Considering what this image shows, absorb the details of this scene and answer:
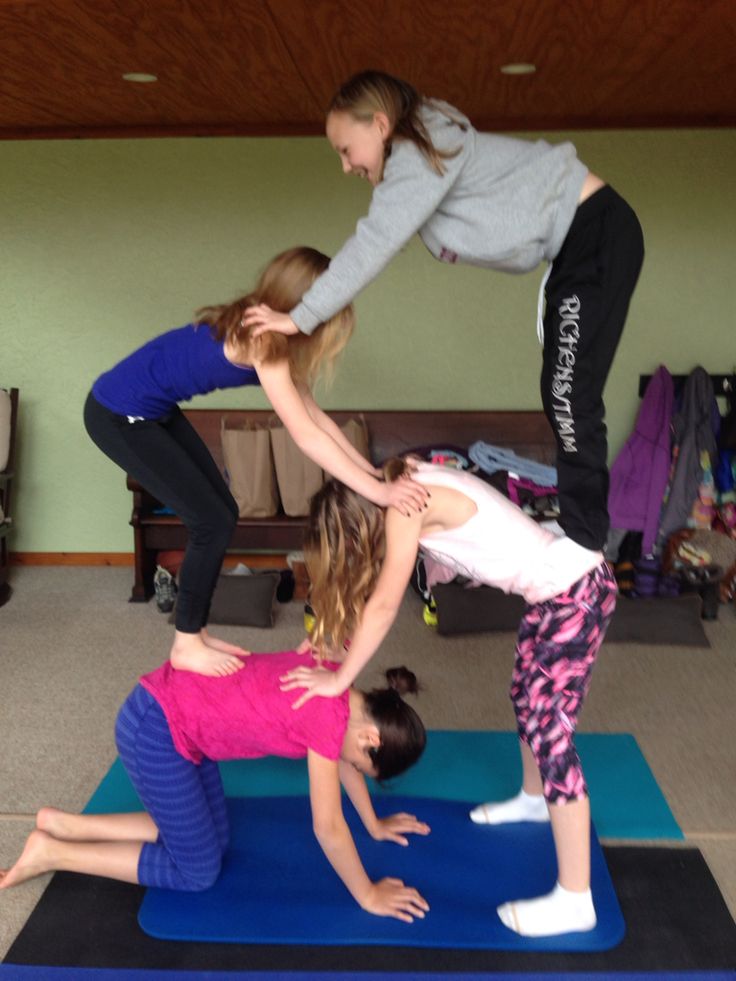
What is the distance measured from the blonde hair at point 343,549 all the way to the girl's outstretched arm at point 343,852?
33 centimetres

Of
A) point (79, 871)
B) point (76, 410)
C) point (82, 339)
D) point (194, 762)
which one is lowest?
point (79, 871)

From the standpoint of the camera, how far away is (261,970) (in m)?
1.99

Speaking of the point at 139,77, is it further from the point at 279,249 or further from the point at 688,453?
the point at 688,453

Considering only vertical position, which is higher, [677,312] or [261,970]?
[677,312]

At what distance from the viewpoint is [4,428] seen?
4.51m

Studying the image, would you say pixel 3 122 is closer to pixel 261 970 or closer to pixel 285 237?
pixel 285 237

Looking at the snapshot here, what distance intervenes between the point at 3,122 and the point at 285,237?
57.4 inches

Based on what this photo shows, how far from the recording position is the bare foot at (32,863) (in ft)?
7.45

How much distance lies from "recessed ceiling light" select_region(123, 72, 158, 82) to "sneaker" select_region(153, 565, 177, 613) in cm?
211

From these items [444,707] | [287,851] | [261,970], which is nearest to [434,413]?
[444,707]

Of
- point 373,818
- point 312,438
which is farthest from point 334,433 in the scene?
point 373,818

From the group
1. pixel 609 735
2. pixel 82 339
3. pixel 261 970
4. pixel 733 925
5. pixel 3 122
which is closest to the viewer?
pixel 261 970

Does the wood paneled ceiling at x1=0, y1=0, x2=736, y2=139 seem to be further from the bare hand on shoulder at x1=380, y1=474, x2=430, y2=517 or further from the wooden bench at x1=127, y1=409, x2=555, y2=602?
the bare hand on shoulder at x1=380, y1=474, x2=430, y2=517

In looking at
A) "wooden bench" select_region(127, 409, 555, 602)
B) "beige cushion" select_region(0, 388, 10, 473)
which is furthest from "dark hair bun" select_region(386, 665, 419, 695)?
"beige cushion" select_region(0, 388, 10, 473)
